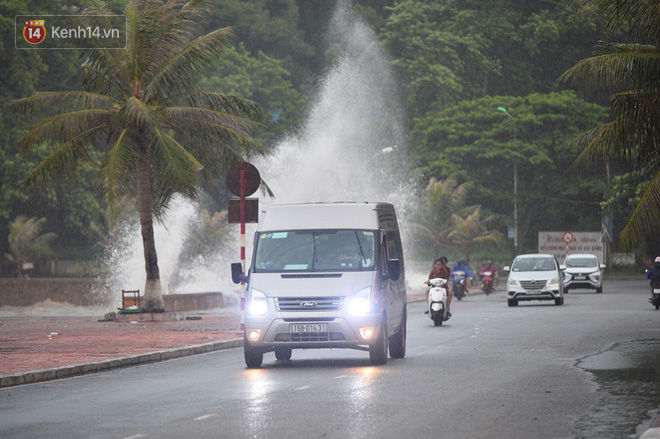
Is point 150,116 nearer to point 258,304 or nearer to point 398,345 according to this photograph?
point 398,345

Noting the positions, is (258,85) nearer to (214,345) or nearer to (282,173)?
(282,173)

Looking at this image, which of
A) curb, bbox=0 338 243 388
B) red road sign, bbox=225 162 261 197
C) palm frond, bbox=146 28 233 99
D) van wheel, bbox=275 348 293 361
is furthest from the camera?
palm frond, bbox=146 28 233 99

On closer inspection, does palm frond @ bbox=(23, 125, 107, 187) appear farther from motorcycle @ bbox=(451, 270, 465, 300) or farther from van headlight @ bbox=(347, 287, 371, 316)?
motorcycle @ bbox=(451, 270, 465, 300)

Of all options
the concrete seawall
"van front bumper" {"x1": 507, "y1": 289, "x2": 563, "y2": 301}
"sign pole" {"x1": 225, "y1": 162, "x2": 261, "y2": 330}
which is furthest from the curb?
the concrete seawall

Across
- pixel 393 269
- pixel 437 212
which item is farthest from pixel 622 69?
pixel 437 212

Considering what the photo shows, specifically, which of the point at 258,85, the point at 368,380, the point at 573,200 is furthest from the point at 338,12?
the point at 368,380

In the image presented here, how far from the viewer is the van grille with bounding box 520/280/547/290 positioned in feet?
135

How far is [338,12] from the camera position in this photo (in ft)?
324

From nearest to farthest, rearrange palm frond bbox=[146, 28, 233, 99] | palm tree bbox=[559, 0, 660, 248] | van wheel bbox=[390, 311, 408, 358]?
van wheel bbox=[390, 311, 408, 358] < palm tree bbox=[559, 0, 660, 248] < palm frond bbox=[146, 28, 233, 99]

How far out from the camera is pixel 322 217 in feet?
63.2

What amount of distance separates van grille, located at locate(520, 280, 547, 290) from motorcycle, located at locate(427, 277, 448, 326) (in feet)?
37.3

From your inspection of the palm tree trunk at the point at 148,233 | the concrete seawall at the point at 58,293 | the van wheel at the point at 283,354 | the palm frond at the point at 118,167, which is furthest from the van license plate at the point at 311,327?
the concrete seawall at the point at 58,293

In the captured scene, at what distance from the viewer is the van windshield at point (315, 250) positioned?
18766 millimetres

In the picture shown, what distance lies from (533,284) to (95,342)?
67.1 ft
